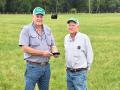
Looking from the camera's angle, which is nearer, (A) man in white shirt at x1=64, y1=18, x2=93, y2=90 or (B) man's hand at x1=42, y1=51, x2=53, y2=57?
(B) man's hand at x1=42, y1=51, x2=53, y2=57

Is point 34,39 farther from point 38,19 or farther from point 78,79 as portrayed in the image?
point 78,79

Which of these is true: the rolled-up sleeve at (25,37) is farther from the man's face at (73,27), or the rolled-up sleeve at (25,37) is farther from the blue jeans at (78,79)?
the blue jeans at (78,79)

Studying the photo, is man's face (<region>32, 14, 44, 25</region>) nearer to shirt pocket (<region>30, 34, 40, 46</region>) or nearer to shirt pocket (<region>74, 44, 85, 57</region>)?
shirt pocket (<region>30, 34, 40, 46</region>)

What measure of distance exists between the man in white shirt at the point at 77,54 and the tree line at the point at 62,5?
103400 millimetres

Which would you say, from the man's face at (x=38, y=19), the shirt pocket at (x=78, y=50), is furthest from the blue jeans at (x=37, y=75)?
the man's face at (x=38, y=19)

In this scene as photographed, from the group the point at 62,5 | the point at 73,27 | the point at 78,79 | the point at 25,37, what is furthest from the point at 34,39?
the point at 62,5

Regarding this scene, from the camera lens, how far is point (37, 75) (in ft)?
26.1

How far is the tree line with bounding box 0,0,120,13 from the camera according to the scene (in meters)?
116

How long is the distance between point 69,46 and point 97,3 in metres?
131

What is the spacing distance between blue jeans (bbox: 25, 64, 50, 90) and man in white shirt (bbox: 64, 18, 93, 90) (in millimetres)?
452

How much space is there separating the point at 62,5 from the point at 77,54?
124 meters

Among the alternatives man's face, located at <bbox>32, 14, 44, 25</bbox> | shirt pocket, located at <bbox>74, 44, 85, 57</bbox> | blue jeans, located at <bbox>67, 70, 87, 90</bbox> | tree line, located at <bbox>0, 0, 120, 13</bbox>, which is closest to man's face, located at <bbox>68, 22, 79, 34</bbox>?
shirt pocket, located at <bbox>74, 44, 85, 57</bbox>

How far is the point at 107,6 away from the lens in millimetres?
140625

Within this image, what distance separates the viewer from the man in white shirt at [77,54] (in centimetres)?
811
